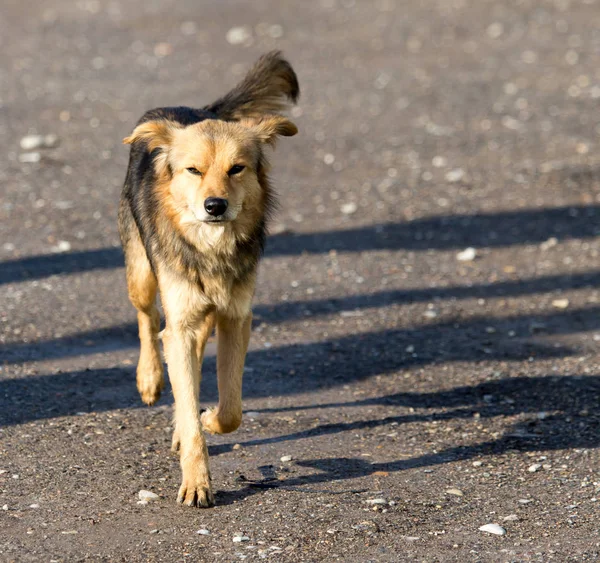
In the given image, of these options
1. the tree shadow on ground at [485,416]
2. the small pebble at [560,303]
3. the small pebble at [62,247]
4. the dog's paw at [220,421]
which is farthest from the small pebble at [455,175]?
the dog's paw at [220,421]

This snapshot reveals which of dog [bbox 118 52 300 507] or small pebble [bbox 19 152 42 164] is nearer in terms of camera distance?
dog [bbox 118 52 300 507]

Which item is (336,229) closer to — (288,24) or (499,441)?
(499,441)

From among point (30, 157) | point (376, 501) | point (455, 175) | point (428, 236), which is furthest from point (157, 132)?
point (30, 157)

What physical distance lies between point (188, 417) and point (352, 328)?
271 cm

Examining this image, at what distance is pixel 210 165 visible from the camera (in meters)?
4.75

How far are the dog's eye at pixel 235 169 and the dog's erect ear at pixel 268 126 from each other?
31 centimetres

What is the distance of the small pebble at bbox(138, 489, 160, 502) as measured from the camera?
4.84 meters

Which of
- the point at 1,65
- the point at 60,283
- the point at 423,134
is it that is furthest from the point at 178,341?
the point at 1,65

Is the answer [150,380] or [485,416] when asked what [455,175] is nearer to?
[485,416]

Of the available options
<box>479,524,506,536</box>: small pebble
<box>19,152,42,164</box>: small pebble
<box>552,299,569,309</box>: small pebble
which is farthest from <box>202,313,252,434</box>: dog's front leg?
<box>19,152,42,164</box>: small pebble

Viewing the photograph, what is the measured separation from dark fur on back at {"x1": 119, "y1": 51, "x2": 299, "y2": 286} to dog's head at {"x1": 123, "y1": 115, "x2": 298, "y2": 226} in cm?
14

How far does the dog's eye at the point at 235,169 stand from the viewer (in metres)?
4.79

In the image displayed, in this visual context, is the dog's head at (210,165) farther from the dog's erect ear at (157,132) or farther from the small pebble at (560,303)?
the small pebble at (560,303)

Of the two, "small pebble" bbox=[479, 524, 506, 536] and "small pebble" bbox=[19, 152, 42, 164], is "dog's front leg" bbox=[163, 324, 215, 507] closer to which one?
"small pebble" bbox=[479, 524, 506, 536]
